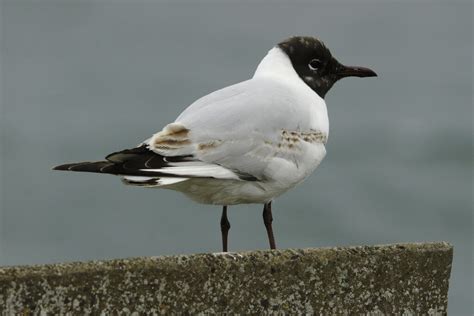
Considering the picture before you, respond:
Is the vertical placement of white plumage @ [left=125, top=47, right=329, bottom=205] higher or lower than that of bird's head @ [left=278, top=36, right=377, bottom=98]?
lower

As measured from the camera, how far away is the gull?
17.6 ft

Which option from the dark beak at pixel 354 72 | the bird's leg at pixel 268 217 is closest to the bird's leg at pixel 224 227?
the bird's leg at pixel 268 217

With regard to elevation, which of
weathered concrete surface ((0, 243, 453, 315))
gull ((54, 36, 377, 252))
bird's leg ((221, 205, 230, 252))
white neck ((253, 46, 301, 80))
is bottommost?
weathered concrete surface ((0, 243, 453, 315))

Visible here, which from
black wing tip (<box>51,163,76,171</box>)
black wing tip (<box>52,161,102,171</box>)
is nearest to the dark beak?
black wing tip (<box>52,161,102,171</box>)

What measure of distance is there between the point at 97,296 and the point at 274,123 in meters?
2.88

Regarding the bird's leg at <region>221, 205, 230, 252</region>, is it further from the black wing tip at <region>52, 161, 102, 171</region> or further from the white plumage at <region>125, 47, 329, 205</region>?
the black wing tip at <region>52, 161, 102, 171</region>

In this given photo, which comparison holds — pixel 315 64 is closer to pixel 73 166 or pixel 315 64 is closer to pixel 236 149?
pixel 236 149

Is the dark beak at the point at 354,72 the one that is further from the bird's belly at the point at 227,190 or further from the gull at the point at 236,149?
the bird's belly at the point at 227,190

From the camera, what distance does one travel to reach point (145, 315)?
313cm

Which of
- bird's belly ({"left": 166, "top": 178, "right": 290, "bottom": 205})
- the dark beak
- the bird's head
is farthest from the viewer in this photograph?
the dark beak

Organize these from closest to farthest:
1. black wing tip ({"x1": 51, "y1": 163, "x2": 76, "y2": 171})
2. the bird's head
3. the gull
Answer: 1. black wing tip ({"x1": 51, "y1": 163, "x2": 76, "y2": 171})
2. the gull
3. the bird's head

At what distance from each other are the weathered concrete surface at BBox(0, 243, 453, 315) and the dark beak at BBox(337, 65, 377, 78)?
3.38m

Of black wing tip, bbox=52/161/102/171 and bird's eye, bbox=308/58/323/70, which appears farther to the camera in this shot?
bird's eye, bbox=308/58/323/70

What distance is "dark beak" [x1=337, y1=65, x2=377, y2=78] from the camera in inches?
284
